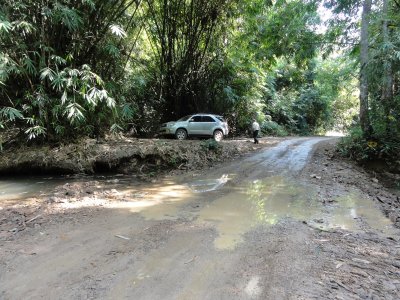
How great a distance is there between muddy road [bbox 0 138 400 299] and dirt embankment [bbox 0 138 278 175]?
1880 millimetres

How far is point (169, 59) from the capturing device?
1274 cm

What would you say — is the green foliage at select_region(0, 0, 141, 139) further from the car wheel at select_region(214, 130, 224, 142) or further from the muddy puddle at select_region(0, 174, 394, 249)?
the car wheel at select_region(214, 130, 224, 142)

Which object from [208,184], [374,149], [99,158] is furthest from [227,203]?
[374,149]

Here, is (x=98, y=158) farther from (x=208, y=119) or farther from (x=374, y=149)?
(x=374, y=149)

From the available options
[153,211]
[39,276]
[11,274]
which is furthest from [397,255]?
[11,274]

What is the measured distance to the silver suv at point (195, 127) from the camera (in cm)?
1306

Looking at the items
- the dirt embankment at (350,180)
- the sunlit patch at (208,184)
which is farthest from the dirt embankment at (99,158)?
the dirt embankment at (350,180)

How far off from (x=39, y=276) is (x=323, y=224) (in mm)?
3320

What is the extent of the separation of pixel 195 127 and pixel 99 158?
563 centimetres

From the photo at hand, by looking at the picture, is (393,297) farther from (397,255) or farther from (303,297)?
(397,255)

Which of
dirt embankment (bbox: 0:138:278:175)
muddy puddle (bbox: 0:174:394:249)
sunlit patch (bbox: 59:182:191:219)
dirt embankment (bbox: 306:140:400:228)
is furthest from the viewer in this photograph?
dirt embankment (bbox: 0:138:278:175)

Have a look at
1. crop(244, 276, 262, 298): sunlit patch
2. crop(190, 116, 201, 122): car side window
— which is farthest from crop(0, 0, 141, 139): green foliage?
crop(244, 276, 262, 298): sunlit patch

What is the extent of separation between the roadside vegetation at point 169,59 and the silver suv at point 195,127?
3.95 ft

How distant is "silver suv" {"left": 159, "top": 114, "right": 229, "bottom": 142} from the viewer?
1306cm
